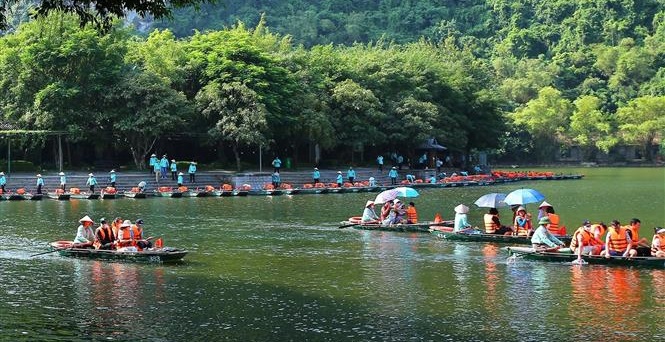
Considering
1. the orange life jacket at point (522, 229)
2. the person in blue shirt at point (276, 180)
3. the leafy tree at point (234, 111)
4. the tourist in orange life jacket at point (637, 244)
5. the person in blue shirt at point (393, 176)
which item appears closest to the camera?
the tourist in orange life jacket at point (637, 244)

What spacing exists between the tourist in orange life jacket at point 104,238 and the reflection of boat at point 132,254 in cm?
23

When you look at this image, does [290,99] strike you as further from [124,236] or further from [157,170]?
[124,236]

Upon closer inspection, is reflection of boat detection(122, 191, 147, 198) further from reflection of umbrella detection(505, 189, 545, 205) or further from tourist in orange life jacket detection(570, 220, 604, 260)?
tourist in orange life jacket detection(570, 220, 604, 260)

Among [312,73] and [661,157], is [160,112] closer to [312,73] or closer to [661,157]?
[312,73]

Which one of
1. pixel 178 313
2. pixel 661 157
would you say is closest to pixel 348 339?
pixel 178 313

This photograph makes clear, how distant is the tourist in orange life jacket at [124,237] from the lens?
2783 cm

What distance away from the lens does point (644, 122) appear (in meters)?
109

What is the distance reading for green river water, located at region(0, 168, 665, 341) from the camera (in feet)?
63.1

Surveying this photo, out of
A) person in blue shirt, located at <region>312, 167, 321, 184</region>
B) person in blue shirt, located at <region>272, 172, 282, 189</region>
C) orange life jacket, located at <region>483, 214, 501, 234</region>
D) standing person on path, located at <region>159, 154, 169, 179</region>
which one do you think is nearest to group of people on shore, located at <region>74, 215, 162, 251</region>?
orange life jacket, located at <region>483, 214, 501, 234</region>

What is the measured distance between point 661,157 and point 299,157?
55.2m

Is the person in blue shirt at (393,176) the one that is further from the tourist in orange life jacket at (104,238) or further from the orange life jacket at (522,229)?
the tourist in orange life jacket at (104,238)

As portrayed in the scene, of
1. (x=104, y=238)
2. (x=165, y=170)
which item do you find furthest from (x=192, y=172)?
→ (x=104, y=238)

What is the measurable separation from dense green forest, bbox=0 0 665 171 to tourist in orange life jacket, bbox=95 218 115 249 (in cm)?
634

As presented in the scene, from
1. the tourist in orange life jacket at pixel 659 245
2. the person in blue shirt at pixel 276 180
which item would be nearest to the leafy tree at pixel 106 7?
the tourist in orange life jacket at pixel 659 245
